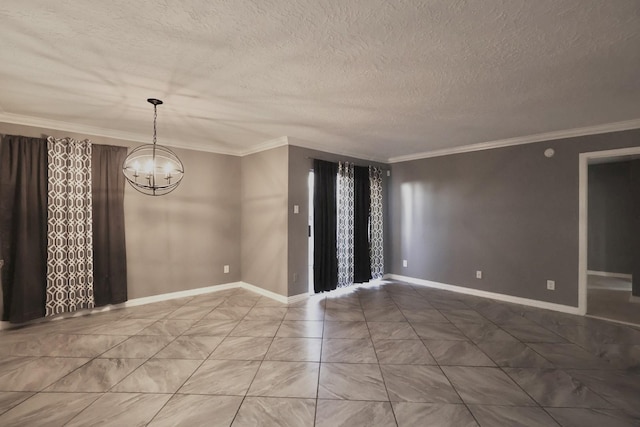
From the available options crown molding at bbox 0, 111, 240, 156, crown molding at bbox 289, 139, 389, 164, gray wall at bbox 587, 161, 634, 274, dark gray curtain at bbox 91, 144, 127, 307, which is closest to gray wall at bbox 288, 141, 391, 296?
crown molding at bbox 289, 139, 389, 164

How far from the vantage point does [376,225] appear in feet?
18.0

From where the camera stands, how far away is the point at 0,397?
→ 2.08 metres

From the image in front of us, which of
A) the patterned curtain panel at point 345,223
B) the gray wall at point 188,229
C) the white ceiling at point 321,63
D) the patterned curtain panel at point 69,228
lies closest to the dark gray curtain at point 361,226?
the patterned curtain panel at point 345,223

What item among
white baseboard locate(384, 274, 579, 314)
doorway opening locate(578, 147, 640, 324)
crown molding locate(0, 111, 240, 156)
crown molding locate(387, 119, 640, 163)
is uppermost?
crown molding locate(0, 111, 240, 156)

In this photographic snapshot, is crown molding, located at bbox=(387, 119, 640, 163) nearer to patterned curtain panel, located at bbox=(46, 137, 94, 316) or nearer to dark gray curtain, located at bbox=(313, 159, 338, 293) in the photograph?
dark gray curtain, located at bbox=(313, 159, 338, 293)

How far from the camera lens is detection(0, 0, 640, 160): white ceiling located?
1576 mm

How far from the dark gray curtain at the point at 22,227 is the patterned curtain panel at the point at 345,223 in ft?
13.2

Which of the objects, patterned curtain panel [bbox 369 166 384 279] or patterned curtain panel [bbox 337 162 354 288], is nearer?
patterned curtain panel [bbox 337 162 354 288]

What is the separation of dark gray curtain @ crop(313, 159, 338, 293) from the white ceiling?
1.14m

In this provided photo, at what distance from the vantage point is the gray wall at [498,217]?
3826 mm

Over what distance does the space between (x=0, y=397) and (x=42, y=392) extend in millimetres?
266

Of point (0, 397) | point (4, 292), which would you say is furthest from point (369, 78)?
point (4, 292)

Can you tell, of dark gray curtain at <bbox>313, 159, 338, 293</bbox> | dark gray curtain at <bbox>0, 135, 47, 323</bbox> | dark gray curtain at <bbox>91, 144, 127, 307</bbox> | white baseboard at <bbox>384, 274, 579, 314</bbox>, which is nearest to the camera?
dark gray curtain at <bbox>0, 135, 47, 323</bbox>

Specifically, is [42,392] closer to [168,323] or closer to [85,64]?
[168,323]
